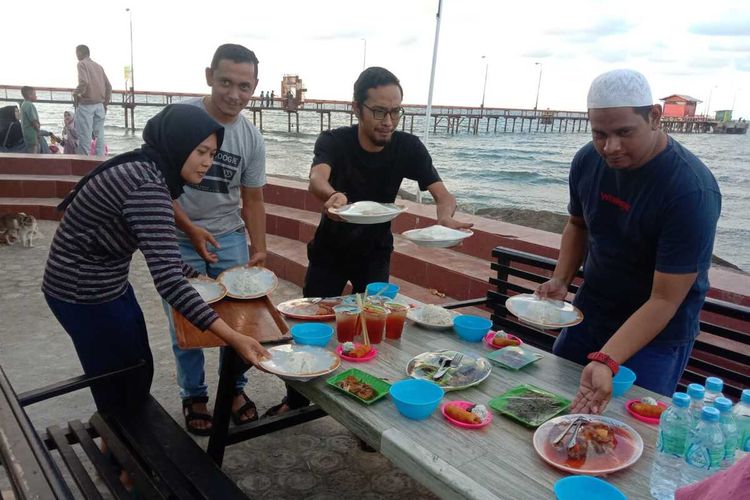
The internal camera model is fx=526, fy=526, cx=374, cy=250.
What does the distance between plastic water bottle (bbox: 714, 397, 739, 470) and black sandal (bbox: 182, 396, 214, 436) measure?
8.11 feet

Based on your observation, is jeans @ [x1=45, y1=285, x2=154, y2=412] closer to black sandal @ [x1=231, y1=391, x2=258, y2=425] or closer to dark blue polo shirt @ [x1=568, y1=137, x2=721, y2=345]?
black sandal @ [x1=231, y1=391, x2=258, y2=425]

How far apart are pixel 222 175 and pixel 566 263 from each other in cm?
184

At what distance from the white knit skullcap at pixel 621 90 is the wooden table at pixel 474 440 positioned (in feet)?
3.33

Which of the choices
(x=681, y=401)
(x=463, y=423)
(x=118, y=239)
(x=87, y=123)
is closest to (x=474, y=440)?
(x=463, y=423)

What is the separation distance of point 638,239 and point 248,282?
1.71 meters

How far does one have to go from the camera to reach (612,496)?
129 cm

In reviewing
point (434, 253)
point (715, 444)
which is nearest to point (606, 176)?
point (715, 444)

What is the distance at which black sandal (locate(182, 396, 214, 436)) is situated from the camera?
2951mm

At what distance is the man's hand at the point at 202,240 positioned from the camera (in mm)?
2697

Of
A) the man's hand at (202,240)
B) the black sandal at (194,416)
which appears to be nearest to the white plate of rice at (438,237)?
the man's hand at (202,240)

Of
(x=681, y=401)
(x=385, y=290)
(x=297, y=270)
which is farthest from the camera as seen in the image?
(x=297, y=270)

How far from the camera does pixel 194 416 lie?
298 centimetres

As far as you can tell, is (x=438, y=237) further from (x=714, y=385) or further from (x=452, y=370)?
(x=714, y=385)

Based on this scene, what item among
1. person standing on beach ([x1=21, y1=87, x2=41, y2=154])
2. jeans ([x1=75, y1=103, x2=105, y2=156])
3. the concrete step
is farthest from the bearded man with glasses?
person standing on beach ([x1=21, y1=87, x2=41, y2=154])
